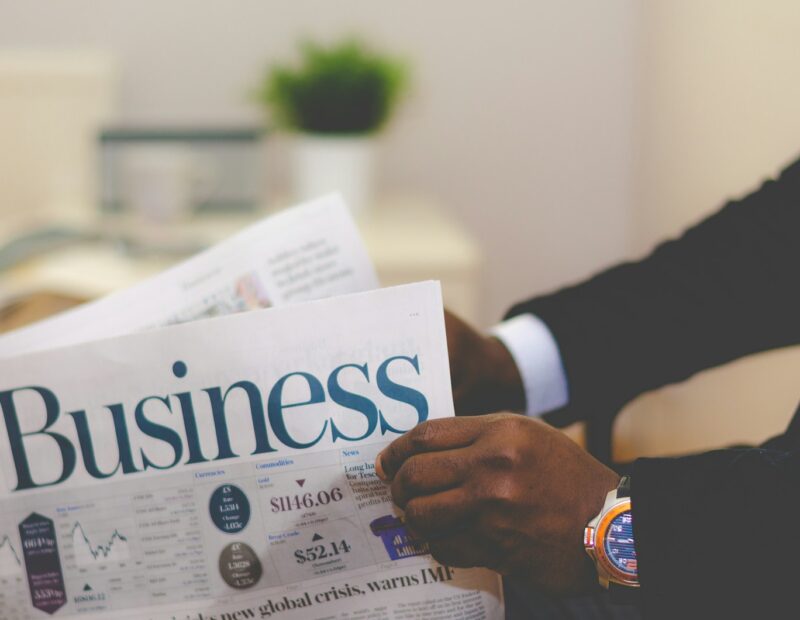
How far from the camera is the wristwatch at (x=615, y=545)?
50 centimetres

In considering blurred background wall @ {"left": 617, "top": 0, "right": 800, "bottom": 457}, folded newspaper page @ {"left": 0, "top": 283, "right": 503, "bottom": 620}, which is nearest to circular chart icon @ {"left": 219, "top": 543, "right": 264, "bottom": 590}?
folded newspaper page @ {"left": 0, "top": 283, "right": 503, "bottom": 620}

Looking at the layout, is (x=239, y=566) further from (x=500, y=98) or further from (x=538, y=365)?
(x=500, y=98)

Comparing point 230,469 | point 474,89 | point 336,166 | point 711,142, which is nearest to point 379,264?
point 336,166

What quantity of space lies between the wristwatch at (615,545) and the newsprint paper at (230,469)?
85 millimetres

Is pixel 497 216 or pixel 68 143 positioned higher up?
pixel 68 143

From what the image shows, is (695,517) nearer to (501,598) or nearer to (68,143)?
(501,598)

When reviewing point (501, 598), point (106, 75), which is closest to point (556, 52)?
point (106, 75)

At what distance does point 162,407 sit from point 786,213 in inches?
21.7

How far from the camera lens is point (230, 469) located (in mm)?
538

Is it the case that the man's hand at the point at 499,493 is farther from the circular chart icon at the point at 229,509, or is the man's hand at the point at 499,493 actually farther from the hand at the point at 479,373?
the hand at the point at 479,373

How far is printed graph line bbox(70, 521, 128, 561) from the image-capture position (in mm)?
551

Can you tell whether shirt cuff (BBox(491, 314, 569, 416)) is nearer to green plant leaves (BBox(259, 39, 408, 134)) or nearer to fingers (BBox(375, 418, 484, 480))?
fingers (BBox(375, 418, 484, 480))

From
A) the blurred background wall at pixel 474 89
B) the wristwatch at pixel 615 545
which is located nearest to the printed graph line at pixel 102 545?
the wristwatch at pixel 615 545

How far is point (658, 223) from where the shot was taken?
5.89 ft
